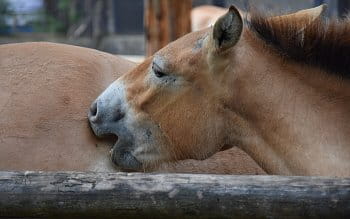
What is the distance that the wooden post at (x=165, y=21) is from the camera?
7.67 metres

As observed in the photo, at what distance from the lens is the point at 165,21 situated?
770 centimetres

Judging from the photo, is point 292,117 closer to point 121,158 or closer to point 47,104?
point 121,158

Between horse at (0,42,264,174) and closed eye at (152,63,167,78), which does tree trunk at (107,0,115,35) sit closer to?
horse at (0,42,264,174)

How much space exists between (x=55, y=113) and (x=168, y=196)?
3.48 feet

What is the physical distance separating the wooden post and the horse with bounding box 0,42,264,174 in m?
4.09

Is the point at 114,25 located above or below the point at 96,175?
below

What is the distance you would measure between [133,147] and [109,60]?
0.56m

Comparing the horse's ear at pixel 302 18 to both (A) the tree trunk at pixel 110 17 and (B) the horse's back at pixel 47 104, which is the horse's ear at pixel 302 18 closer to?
(B) the horse's back at pixel 47 104

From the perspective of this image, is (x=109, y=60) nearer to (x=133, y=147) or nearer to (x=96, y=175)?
(x=133, y=147)

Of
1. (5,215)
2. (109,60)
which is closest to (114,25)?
(109,60)

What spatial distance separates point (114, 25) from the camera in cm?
1636

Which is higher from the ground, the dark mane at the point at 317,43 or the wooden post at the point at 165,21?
the dark mane at the point at 317,43

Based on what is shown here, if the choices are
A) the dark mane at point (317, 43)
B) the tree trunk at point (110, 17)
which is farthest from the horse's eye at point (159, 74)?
the tree trunk at point (110, 17)

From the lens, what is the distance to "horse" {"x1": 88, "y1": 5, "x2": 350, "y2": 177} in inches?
120
